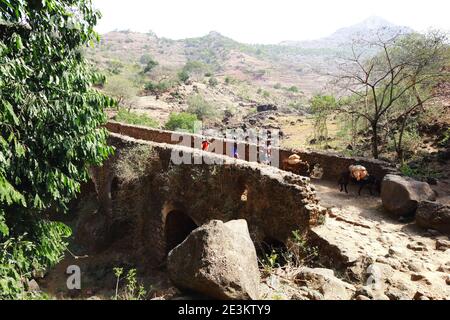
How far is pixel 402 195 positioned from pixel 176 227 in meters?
6.60

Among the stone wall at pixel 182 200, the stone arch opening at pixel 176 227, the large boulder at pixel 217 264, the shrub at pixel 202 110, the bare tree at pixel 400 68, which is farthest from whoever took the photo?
the shrub at pixel 202 110

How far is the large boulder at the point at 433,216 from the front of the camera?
809 cm

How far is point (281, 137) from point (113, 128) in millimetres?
15728

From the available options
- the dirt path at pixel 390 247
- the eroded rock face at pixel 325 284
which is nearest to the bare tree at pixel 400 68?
the dirt path at pixel 390 247

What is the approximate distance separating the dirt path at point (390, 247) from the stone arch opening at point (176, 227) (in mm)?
4276

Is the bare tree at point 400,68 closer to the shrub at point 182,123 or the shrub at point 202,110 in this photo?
the shrub at point 182,123

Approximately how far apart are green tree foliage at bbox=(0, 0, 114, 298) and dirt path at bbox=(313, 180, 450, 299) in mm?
5182

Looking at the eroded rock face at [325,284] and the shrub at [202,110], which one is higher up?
the shrub at [202,110]

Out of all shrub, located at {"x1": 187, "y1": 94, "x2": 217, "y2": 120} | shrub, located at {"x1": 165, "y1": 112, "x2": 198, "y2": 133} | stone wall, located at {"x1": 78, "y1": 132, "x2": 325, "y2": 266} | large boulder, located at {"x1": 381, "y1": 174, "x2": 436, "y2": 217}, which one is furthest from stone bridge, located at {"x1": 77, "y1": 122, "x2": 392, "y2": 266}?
shrub, located at {"x1": 187, "y1": 94, "x2": 217, "y2": 120}

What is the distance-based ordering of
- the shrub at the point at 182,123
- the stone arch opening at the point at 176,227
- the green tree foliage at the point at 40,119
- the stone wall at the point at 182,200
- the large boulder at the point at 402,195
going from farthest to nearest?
the shrub at the point at 182,123 < the stone arch opening at the point at 176,227 < the large boulder at the point at 402,195 < the stone wall at the point at 182,200 < the green tree foliage at the point at 40,119

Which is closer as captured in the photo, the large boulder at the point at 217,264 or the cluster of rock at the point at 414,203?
the large boulder at the point at 217,264

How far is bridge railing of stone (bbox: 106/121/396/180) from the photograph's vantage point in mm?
11756
